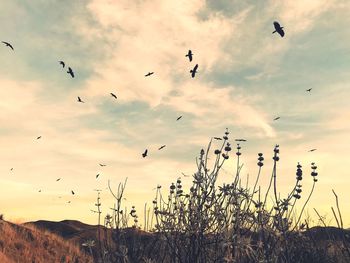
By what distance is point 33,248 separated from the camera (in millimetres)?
14172

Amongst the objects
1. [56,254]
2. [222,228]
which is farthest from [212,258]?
[56,254]

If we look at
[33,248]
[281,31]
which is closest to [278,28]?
[281,31]

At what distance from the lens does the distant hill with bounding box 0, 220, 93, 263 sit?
43.2ft

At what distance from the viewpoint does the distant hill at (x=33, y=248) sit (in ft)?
43.2

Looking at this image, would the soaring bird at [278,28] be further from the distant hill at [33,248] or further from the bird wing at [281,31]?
the distant hill at [33,248]

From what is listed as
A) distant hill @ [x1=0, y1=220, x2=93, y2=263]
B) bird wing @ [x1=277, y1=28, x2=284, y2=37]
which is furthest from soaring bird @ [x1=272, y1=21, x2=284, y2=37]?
distant hill @ [x1=0, y1=220, x2=93, y2=263]

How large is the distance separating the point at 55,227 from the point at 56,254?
9.22 metres

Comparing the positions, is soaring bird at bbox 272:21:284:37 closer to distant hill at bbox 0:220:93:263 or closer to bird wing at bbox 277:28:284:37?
bird wing at bbox 277:28:284:37

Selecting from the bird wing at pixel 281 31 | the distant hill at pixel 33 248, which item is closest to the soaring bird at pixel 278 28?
the bird wing at pixel 281 31

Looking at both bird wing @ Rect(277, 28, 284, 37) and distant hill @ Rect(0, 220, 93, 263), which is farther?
distant hill @ Rect(0, 220, 93, 263)

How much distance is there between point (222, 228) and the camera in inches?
268

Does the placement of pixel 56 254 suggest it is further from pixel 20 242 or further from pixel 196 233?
pixel 196 233

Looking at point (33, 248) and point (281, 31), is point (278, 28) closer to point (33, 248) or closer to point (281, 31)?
point (281, 31)

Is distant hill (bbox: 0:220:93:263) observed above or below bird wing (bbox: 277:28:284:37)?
below
